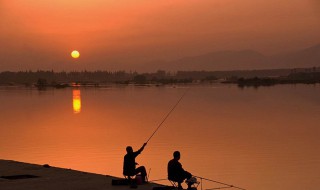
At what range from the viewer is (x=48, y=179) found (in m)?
18.0

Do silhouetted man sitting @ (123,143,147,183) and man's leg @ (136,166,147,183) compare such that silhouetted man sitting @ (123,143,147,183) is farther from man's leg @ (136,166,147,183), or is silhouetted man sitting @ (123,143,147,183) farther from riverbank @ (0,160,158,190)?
riverbank @ (0,160,158,190)

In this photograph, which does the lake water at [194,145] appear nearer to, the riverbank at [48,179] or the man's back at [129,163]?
the riverbank at [48,179]

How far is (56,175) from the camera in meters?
18.8

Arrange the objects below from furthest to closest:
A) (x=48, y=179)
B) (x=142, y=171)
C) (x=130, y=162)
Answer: (x=48, y=179), (x=142, y=171), (x=130, y=162)

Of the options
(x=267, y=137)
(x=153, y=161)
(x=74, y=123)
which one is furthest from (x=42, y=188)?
(x=74, y=123)

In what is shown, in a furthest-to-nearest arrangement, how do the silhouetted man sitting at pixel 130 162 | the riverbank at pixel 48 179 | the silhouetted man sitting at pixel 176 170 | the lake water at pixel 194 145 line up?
the lake water at pixel 194 145 < the riverbank at pixel 48 179 < the silhouetted man sitting at pixel 130 162 < the silhouetted man sitting at pixel 176 170

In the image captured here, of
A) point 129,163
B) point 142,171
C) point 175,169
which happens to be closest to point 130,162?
point 129,163

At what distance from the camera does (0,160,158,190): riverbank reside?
16.5 metres

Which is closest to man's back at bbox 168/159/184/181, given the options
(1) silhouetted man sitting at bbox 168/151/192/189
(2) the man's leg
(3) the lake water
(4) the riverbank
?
(1) silhouetted man sitting at bbox 168/151/192/189

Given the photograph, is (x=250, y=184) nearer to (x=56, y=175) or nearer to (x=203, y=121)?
(x=56, y=175)

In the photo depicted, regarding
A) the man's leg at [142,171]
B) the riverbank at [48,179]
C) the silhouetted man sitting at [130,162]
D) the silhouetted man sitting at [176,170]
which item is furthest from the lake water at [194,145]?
the silhouetted man sitting at [176,170]

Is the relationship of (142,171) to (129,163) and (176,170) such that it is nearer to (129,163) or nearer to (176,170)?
(129,163)

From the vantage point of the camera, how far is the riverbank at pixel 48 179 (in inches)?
651

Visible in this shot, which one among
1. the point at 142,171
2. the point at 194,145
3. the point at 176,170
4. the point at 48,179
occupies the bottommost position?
the point at 194,145
